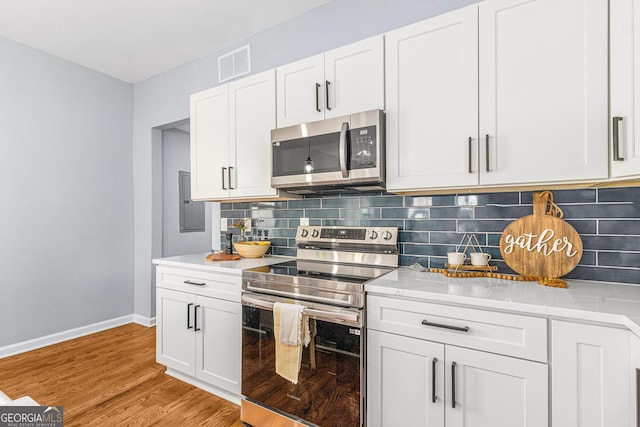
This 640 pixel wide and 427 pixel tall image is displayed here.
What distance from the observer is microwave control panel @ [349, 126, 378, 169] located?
1849 mm

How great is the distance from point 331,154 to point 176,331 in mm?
1718

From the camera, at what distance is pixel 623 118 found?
4.24ft

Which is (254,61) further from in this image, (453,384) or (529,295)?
(453,384)

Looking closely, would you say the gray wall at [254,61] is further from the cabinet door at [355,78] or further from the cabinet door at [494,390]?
the cabinet door at [494,390]

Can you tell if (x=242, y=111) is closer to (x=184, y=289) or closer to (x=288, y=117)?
(x=288, y=117)

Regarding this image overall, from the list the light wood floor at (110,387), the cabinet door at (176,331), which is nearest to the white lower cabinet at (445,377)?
the light wood floor at (110,387)

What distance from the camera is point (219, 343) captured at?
2184mm

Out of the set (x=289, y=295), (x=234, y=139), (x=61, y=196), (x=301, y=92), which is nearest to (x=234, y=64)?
(x=234, y=139)

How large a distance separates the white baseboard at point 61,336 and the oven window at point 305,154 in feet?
9.61

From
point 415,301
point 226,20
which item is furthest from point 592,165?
point 226,20

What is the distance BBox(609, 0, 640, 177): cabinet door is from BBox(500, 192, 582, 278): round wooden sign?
383mm

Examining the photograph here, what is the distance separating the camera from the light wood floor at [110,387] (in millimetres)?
2068

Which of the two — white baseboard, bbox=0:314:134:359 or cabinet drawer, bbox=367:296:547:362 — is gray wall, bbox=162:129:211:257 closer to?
white baseboard, bbox=0:314:134:359

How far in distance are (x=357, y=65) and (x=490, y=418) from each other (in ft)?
6.16
